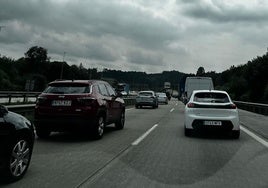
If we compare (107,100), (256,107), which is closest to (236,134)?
(107,100)

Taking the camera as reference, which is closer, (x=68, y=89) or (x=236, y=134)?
(x=68, y=89)

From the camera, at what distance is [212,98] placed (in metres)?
13.1

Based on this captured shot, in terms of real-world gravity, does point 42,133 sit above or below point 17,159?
below

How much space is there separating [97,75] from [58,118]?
119 m

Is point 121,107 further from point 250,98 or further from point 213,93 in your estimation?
point 250,98

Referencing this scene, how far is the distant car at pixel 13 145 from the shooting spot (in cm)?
599

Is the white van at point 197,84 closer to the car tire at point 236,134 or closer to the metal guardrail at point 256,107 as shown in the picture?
the metal guardrail at point 256,107

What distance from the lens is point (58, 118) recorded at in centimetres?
1091

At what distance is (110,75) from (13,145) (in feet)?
435

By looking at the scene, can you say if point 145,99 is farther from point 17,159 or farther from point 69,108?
point 17,159

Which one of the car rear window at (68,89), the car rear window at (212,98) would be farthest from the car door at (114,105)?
the car rear window at (212,98)

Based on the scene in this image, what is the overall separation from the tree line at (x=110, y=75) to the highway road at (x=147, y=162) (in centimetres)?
4350

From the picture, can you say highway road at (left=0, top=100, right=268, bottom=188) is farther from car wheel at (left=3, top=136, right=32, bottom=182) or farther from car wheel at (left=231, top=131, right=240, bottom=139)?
car wheel at (left=231, top=131, right=240, bottom=139)

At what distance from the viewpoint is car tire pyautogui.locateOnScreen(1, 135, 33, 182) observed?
611 centimetres
